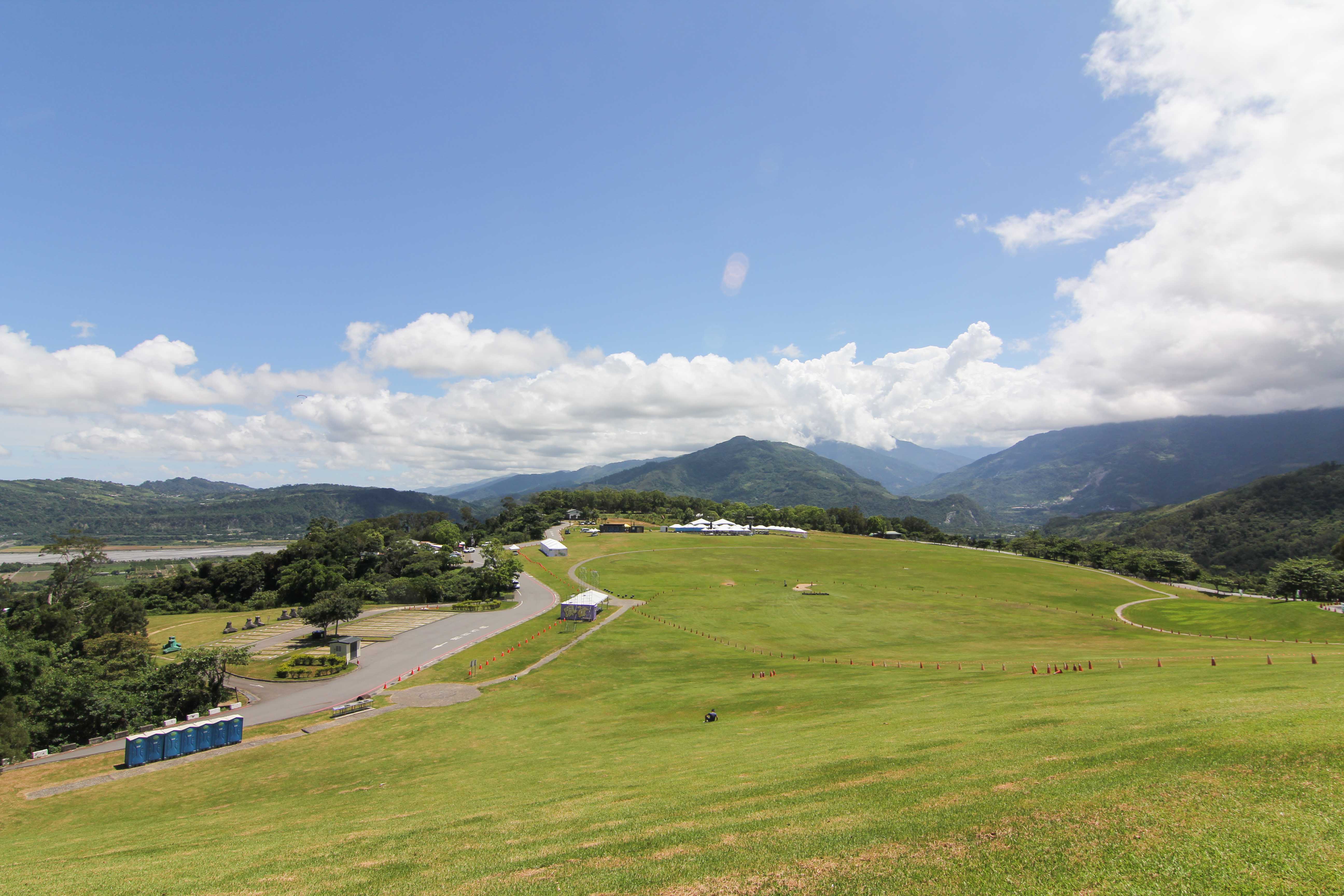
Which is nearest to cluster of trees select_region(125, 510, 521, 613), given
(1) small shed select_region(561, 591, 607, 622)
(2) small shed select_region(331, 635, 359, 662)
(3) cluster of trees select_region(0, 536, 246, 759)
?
(1) small shed select_region(561, 591, 607, 622)

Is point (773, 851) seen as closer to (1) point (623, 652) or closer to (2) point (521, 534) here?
(1) point (623, 652)

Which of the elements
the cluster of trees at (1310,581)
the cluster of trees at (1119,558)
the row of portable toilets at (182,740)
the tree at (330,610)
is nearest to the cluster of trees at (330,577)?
the tree at (330,610)

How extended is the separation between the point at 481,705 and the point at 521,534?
138 meters

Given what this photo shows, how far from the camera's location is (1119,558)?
13400cm

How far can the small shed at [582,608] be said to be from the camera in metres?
70.0

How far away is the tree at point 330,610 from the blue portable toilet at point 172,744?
35.6 meters

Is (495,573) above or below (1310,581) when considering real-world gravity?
above

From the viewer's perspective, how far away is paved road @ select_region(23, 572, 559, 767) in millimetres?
43438

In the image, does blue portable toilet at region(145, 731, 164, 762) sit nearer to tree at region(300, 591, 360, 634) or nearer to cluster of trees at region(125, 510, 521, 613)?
tree at region(300, 591, 360, 634)

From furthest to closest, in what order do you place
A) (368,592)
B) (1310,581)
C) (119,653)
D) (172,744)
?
(1310,581)
(368,592)
(119,653)
(172,744)

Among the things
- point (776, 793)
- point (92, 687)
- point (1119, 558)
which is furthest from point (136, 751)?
point (1119, 558)

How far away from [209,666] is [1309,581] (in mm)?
161251

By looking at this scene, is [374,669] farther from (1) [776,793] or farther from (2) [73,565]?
(2) [73,565]

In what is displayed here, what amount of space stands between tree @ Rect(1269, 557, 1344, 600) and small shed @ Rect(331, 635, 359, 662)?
149 m
